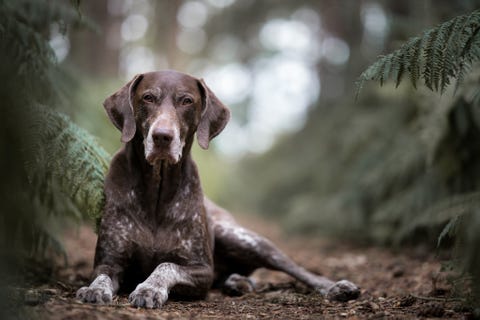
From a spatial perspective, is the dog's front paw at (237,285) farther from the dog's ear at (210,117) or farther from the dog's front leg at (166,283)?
the dog's ear at (210,117)

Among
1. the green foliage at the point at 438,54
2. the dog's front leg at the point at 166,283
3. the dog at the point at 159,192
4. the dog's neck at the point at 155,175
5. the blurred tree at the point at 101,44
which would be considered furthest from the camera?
the blurred tree at the point at 101,44

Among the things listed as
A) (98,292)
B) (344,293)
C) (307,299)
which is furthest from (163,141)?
(344,293)

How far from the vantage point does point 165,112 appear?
4172 mm

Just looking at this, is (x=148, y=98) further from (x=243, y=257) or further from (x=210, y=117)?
(x=243, y=257)

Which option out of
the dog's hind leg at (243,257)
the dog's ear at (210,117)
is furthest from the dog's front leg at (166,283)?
the dog's ear at (210,117)

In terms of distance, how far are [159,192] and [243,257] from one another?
1.28 m

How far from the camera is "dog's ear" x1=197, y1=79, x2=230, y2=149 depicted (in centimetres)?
458

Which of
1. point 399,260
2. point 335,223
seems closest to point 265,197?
point 335,223

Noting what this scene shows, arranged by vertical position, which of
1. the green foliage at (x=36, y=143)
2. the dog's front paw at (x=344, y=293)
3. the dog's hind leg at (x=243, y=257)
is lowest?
the dog's front paw at (x=344, y=293)

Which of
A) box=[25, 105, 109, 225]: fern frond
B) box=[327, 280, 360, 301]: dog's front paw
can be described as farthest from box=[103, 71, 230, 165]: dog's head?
box=[327, 280, 360, 301]: dog's front paw

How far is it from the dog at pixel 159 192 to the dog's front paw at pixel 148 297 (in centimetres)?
23

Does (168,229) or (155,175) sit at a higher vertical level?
(155,175)

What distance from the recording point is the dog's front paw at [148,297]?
11.9ft

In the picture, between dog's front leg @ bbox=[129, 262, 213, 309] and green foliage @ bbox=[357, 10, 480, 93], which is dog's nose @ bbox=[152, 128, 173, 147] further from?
green foliage @ bbox=[357, 10, 480, 93]
